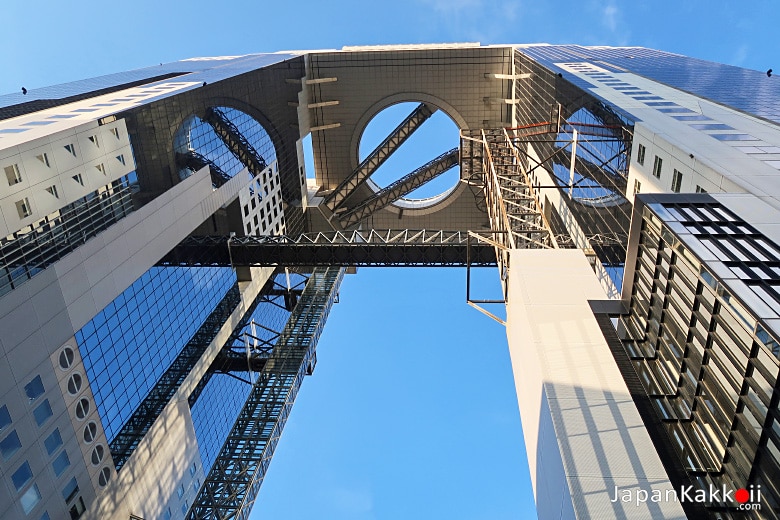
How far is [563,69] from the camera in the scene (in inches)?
1516

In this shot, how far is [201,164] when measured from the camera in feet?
114

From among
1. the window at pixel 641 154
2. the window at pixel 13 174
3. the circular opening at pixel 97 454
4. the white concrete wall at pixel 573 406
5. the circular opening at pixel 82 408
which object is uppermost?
the window at pixel 13 174

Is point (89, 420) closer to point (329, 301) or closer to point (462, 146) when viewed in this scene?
point (329, 301)

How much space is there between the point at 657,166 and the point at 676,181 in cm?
170

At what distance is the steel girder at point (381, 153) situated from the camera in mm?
62062

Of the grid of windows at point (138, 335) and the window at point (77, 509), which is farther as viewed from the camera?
the grid of windows at point (138, 335)

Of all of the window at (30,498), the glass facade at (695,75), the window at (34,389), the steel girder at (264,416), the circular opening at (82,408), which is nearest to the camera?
the window at (30,498)

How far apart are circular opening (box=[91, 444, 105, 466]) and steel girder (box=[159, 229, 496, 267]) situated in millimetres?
13998

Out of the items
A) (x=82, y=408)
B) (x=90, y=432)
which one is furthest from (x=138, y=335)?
(x=90, y=432)

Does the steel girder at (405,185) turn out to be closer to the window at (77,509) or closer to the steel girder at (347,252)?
the steel girder at (347,252)

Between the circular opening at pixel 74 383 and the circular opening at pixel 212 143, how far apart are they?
1362cm

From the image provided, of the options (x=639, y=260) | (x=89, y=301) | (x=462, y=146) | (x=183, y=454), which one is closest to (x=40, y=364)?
(x=89, y=301)

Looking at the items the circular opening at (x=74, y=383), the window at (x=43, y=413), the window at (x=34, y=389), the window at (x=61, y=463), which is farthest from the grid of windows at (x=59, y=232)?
the window at (x=61, y=463)

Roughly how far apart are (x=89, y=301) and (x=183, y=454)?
16313mm
